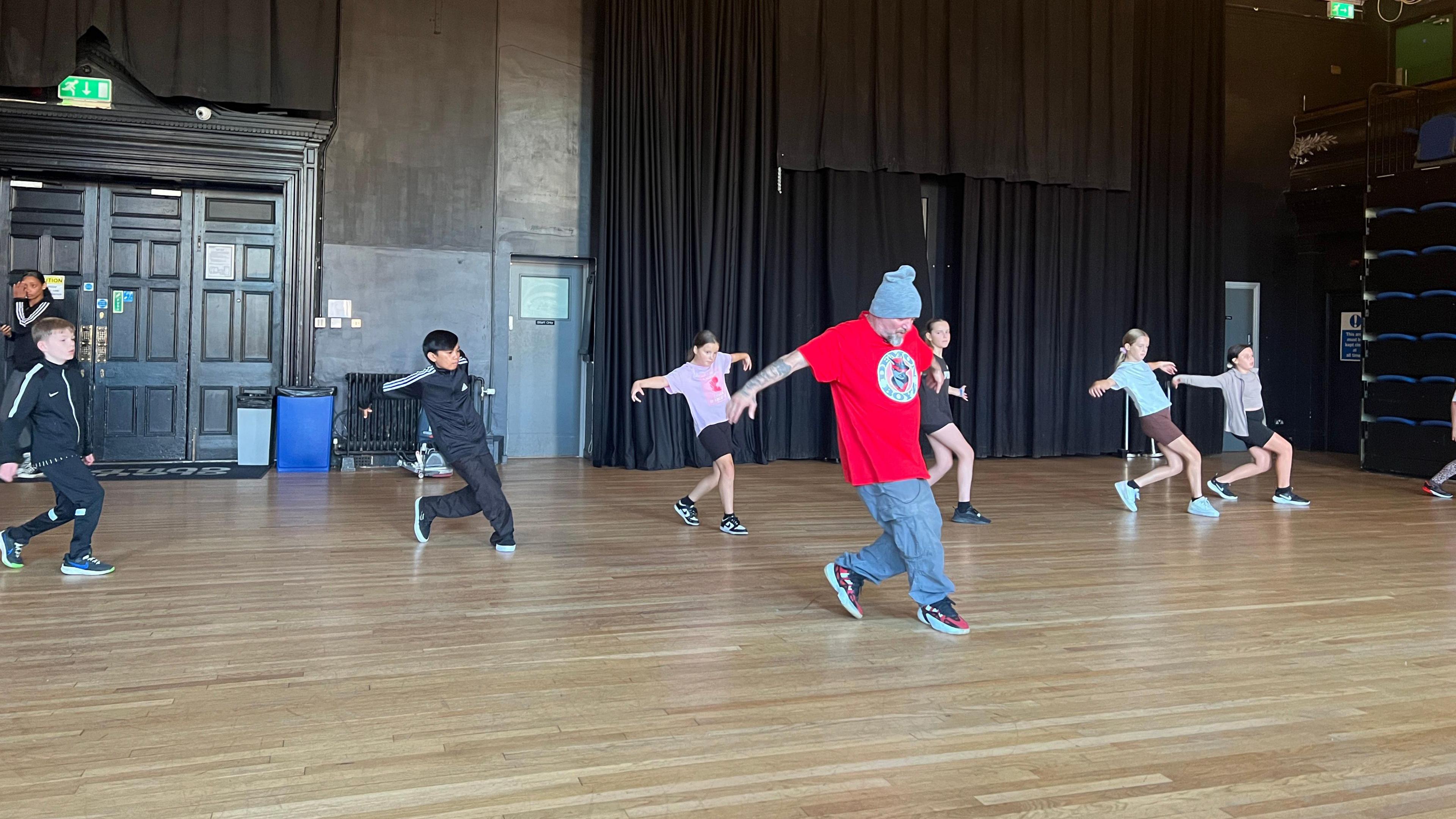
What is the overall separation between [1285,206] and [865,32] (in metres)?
6.31

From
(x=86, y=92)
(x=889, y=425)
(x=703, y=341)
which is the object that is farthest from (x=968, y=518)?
(x=86, y=92)

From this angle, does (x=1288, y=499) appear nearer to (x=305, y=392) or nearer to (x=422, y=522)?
(x=422, y=522)

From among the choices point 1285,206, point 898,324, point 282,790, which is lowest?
point 282,790

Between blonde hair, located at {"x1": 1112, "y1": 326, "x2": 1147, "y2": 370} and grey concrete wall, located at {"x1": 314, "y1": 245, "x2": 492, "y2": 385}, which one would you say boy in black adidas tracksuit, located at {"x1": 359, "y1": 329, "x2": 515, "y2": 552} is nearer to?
grey concrete wall, located at {"x1": 314, "y1": 245, "x2": 492, "y2": 385}

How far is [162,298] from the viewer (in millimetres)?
9211

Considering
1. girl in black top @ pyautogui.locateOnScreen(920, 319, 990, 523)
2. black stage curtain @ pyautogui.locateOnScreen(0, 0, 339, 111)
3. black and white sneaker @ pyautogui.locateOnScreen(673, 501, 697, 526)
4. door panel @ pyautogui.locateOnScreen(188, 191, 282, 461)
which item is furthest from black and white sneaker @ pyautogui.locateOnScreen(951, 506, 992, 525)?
black stage curtain @ pyautogui.locateOnScreen(0, 0, 339, 111)

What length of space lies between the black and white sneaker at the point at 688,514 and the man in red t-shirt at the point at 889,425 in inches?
106

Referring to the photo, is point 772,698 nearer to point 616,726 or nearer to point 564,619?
point 616,726

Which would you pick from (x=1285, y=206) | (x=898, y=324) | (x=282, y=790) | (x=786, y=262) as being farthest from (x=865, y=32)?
(x=282, y=790)

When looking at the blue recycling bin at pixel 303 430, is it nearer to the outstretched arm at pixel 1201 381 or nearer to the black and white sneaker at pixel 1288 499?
the outstretched arm at pixel 1201 381

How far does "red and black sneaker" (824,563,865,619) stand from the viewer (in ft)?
14.1

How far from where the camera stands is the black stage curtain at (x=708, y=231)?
10031mm

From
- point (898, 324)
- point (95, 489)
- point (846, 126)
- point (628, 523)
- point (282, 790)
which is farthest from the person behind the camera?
point (846, 126)

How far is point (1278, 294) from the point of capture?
13109mm
